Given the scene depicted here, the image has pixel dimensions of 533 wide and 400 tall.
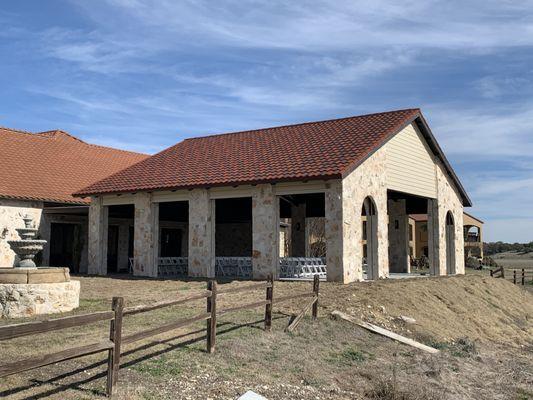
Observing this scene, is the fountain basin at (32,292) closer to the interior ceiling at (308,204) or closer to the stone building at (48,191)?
the stone building at (48,191)

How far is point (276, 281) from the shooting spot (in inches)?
615

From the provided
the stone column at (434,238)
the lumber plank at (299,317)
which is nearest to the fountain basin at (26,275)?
the lumber plank at (299,317)

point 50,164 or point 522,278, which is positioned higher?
point 50,164

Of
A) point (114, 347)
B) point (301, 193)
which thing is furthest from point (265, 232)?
point (114, 347)

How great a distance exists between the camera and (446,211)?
21.7 metres

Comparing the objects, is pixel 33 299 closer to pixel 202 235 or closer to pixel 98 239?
pixel 202 235

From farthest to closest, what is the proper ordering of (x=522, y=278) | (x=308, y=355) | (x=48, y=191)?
(x=522, y=278) < (x=48, y=191) < (x=308, y=355)

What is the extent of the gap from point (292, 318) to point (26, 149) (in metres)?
17.0

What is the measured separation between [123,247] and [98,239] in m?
3.94

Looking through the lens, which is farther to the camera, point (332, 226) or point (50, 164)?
point (50, 164)

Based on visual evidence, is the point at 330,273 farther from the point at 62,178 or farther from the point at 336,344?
the point at 62,178

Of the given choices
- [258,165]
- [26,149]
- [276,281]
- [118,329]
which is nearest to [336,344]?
[118,329]

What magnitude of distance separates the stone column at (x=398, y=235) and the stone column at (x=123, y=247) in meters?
11.6

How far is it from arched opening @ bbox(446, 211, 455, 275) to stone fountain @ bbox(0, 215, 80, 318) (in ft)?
52.2
